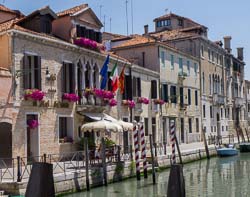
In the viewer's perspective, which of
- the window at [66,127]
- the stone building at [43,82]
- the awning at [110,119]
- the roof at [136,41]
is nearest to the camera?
the stone building at [43,82]

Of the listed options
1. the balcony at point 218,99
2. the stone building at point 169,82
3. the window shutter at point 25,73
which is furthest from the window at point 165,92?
the window shutter at point 25,73

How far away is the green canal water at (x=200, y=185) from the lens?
15383 mm

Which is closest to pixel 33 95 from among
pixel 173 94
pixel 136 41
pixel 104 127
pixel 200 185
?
pixel 104 127

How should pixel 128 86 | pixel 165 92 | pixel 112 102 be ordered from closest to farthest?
pixel 112 102 < pixel 128 86 < pixel 165 92

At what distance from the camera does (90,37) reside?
22.7m

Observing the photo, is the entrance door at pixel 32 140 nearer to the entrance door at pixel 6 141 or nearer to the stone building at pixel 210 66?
the entrance door at pixel 6 141

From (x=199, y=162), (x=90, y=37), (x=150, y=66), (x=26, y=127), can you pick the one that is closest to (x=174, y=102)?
(x=150, y=66)

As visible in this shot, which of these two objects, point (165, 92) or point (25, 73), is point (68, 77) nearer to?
point (25, 73)

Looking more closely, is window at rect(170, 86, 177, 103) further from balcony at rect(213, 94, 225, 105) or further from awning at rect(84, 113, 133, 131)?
awning at rect(84, 113, 133, 131)

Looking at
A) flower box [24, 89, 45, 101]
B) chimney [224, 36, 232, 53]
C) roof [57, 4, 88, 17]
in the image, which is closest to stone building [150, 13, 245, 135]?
chimney [224, 36, 232, 53]

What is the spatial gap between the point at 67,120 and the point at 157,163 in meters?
4.72

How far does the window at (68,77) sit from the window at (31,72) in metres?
1.90

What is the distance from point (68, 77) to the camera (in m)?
20.5

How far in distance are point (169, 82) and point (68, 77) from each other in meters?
12.6
